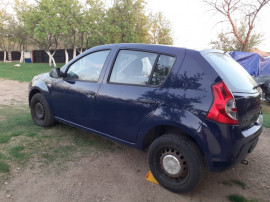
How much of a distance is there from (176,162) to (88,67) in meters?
1.99

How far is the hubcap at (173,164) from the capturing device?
241 centimetres

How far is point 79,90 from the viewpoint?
328 cm

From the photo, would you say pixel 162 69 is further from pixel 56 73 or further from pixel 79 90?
pixel 56 73

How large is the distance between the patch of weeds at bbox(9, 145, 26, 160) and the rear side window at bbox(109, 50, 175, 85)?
1710 millimetres

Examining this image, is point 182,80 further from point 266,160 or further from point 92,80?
point 266,160

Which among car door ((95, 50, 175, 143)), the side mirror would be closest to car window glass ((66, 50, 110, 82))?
the side mirror

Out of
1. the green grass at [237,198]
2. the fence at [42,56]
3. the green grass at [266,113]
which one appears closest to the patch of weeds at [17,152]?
the green grass at [237,198]

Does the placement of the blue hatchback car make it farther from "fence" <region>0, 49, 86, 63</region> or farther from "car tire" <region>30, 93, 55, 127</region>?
"fence" <region>0, 49, 86, 63</region>

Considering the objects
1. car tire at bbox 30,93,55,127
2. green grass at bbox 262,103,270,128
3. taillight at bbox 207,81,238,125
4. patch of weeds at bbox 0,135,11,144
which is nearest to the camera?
taillight at bbox 207,81,238,125

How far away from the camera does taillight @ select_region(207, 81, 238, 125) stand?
2109 millimetres

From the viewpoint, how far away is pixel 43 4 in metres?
22.2

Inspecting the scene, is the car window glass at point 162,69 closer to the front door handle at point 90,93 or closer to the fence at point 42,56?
the front door handle at point 90,93

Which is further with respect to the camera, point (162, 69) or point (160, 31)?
point (160, 31)

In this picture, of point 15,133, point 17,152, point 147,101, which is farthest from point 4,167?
point 147,101
